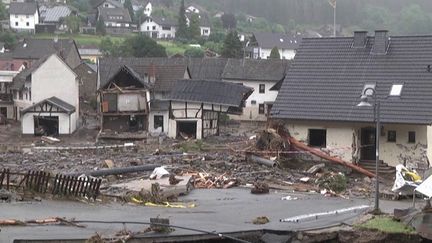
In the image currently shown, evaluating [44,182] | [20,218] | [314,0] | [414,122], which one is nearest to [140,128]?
[414,122]

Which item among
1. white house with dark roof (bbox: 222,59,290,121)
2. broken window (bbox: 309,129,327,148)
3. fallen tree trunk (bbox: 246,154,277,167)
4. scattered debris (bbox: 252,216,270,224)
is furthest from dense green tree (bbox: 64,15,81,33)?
scattered debris (bbox: 252,216,270,224)

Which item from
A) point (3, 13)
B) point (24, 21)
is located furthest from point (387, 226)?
point (3, 13)

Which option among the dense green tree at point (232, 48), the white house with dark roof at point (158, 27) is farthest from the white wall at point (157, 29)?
the dense green tree at point (232, 48)

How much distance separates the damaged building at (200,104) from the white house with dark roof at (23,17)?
7251 centimetres

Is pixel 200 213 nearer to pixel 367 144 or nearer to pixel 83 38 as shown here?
pixel 367 144

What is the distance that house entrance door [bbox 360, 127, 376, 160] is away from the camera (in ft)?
101

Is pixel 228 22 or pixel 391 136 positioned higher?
pixel 228 22

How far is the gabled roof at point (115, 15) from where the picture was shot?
4861 inches

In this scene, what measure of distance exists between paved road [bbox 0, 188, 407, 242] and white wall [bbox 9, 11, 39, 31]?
308 feet

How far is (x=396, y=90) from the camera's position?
30.8 metres

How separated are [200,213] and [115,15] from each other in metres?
109

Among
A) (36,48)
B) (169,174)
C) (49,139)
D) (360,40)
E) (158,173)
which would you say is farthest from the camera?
(36,48)

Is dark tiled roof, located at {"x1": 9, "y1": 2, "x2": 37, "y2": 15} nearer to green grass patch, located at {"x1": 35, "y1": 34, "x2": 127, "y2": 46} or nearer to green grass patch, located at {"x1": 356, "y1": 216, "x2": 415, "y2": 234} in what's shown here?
green grass patch, located at {"x1": 35, "y1": 34, "x2": 127, "y2": 46}

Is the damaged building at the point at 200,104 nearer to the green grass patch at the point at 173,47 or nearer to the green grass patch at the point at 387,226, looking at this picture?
the green grass patch at the point at 387,226
